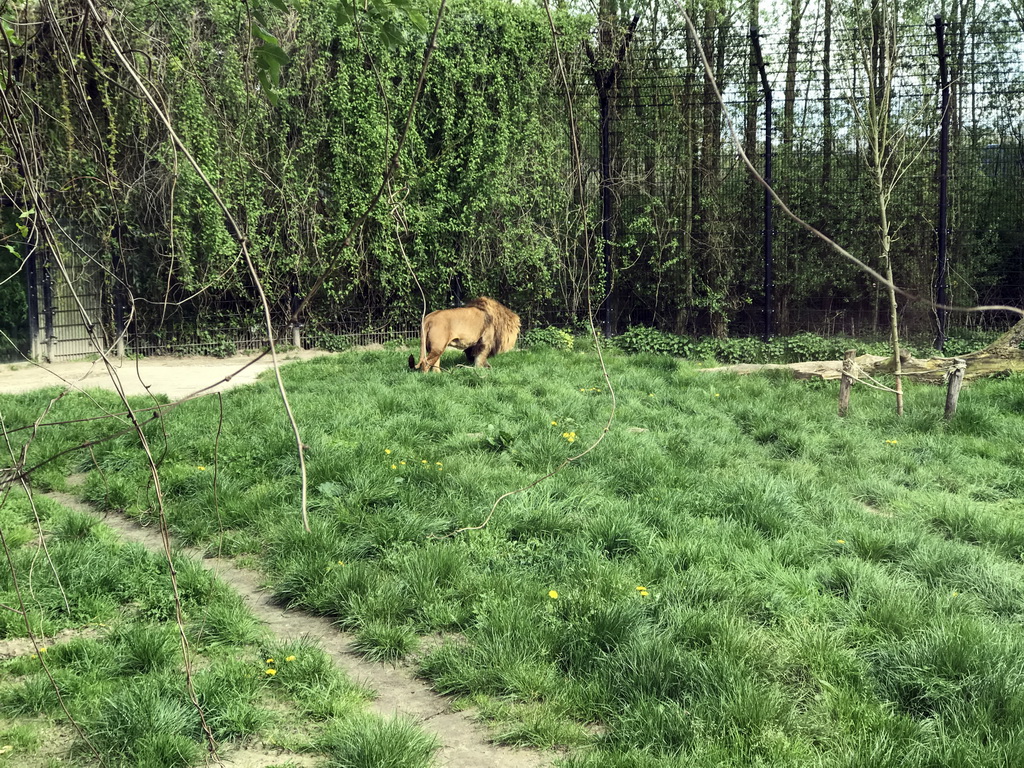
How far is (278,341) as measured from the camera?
38.5 ft

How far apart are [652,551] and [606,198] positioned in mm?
8807

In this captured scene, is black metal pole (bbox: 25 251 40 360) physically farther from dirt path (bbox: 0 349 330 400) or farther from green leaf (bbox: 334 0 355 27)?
green leaf (bbox: 334 0 355 27)

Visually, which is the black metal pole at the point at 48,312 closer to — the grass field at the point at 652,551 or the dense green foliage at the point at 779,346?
the grass field at the point at 652,551

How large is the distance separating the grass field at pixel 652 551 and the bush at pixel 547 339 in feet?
12.2

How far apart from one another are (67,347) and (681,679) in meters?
10.8

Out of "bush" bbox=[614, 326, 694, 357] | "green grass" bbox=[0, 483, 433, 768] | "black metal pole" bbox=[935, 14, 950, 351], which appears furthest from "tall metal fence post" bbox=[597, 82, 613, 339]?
"green grass" bbox=[0, 483, 433, 768]

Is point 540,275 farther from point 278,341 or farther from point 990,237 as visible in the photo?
point 990,237

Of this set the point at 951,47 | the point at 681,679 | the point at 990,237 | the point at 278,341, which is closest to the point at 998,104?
the point at 951,47

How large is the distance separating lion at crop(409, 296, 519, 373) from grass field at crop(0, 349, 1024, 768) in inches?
58.8

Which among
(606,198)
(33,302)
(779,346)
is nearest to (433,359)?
(606,198)

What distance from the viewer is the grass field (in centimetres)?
276

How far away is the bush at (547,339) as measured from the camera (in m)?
11.3

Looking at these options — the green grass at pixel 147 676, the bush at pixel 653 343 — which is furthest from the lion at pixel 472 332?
the green grass at pixel 147 676

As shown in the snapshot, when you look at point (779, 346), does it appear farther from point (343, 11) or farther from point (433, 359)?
point (343, 11)
